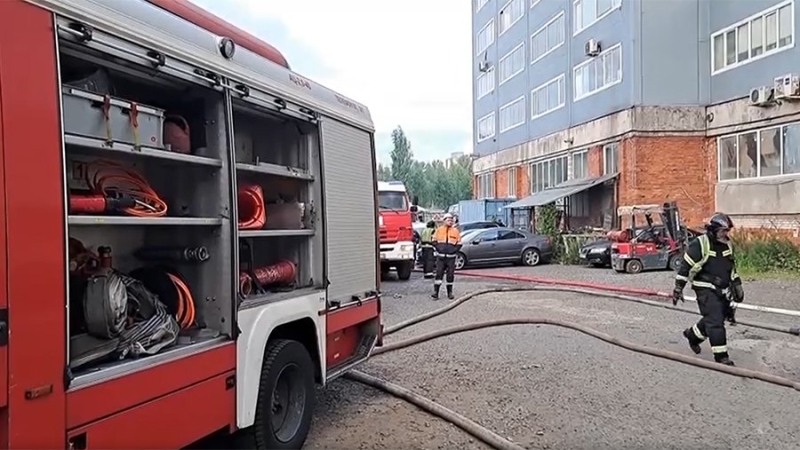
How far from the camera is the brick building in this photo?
810 inches

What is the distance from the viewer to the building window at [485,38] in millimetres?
41344

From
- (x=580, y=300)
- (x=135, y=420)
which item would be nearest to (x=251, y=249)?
(x=135, y=420)

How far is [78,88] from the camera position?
3080mm

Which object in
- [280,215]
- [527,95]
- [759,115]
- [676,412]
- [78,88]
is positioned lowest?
[676,412]

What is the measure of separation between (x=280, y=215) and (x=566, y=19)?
28.2 metres

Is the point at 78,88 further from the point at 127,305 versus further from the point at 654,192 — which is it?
the point at 654,192

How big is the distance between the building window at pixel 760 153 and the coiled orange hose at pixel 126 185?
2071 centimetres

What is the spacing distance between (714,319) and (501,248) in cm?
1512

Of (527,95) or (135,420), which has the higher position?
(527,95)

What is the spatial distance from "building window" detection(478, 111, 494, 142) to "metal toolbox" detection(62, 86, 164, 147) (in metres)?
38.6

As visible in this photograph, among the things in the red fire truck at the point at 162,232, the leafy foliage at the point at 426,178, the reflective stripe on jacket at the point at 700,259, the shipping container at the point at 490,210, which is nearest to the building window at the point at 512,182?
the shipping container at the point at 490,210

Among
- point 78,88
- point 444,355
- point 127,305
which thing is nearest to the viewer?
point 78,88

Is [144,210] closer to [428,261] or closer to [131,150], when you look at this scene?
[131,150]

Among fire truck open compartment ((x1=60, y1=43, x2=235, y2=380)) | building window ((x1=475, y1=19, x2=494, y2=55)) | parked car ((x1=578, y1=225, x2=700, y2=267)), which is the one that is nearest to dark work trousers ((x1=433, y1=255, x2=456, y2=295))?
parked car ((x1=578, y1=225, x2=700, y2=267))
